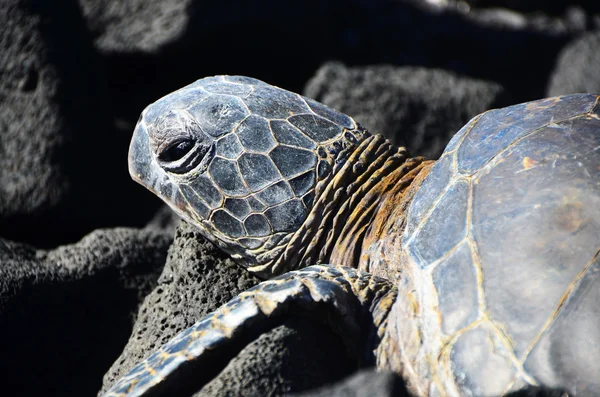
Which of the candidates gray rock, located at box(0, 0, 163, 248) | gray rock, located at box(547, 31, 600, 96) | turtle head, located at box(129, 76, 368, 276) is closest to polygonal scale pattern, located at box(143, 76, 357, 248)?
turtle head, located at box(129, 76, 368, 276)

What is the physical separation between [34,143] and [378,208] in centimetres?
180

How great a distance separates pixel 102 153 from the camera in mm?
3199

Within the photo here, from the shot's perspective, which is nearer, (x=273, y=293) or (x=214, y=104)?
(x=273, y=293)

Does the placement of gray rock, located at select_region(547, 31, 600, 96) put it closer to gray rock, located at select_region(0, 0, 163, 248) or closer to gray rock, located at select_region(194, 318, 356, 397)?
gray rock, located at select_region(0, 0, 163, 248)

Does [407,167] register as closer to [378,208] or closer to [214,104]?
[378,208]

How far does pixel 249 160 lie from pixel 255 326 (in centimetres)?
66

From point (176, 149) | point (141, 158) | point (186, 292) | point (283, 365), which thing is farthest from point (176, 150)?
point (283, 365)

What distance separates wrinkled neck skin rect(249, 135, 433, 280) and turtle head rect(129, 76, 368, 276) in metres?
0.02

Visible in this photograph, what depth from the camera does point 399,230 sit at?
1.92 meters

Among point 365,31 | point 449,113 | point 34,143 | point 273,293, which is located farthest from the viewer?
point 365,31

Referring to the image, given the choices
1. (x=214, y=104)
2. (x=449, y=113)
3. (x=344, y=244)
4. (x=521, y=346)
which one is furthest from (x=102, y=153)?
(x=521, y=346)

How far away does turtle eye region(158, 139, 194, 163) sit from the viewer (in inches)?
81.4

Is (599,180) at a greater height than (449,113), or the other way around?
(599,180)

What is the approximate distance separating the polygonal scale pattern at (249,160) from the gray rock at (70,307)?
0.61 meters
